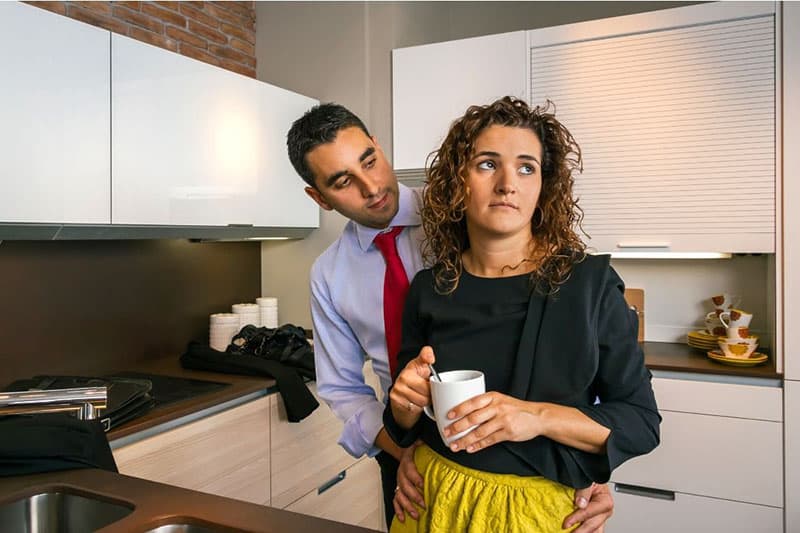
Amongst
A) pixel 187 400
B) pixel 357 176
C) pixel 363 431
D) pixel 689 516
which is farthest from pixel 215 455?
pixel 689 516

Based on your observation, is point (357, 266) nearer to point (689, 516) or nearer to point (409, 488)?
point (409, 488)

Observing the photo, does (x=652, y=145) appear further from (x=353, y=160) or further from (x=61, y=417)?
(x=61, y=417)

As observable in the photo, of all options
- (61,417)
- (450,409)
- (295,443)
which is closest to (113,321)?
(295,443)

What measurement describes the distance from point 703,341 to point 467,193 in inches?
83.4

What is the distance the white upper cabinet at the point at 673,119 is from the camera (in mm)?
2551

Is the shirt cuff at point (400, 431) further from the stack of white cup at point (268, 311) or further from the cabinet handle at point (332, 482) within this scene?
the stack of white cup at point (268, 311)

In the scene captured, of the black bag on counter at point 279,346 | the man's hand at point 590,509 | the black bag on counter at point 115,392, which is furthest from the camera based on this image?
the black bag on counter at point 279,346

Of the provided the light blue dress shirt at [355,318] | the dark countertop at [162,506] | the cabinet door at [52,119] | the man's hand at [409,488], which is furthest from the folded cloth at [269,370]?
the man's hand at [409,488]

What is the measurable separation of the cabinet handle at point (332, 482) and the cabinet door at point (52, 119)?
1.35 m

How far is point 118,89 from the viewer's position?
2186 mm

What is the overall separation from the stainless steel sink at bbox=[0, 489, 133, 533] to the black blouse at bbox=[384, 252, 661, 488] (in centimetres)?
57

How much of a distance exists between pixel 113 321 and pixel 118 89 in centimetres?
92

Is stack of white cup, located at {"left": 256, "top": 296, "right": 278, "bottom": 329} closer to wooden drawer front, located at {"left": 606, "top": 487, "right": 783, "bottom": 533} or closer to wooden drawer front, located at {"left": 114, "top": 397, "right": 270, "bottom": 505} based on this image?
wooden drawer front, located at {"left": 114, "top": 397, "right": 270, "bottom": 505}

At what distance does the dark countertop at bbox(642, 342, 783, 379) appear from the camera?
8.17 feet
